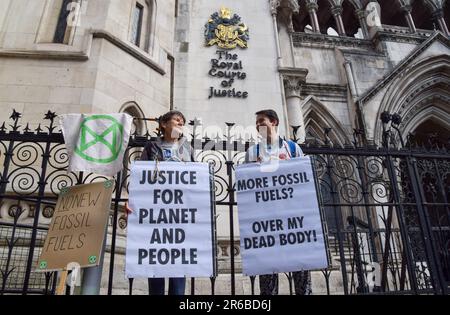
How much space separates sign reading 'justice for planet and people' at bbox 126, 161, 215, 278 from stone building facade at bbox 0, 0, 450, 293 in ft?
5.70

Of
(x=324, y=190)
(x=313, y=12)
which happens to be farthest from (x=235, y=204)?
(x=313, y=12)

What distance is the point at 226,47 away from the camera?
11.6 metres

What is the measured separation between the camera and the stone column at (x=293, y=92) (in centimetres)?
1163

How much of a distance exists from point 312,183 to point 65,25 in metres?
7.82

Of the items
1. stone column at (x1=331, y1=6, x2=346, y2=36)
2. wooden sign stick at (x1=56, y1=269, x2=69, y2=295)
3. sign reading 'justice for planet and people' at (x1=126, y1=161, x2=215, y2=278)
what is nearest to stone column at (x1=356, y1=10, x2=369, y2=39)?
stone column at (x1=331, y1=6, x2=346, y2=36)

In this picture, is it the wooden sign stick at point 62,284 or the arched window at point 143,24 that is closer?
the wooden sign stick at point 62,284

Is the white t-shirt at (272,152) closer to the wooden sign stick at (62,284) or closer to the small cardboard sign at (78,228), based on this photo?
the small cardboard sign at (78,228)

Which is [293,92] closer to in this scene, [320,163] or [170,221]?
[320,163]

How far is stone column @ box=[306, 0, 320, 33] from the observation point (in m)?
16.0

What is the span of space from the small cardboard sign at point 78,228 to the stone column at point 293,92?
8.86m

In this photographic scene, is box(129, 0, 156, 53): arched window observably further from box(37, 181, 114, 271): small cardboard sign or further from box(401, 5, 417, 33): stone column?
box(401, 5, 417, 33): stone column

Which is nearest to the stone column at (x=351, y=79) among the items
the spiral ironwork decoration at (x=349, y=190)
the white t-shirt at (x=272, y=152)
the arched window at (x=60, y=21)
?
the spiral ironwork decoration at (x=349, y=190)

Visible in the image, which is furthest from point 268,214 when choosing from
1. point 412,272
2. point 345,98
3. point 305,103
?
point 345,98

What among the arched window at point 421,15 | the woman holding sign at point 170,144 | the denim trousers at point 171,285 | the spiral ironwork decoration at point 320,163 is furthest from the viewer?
the arched window at point 421,15
